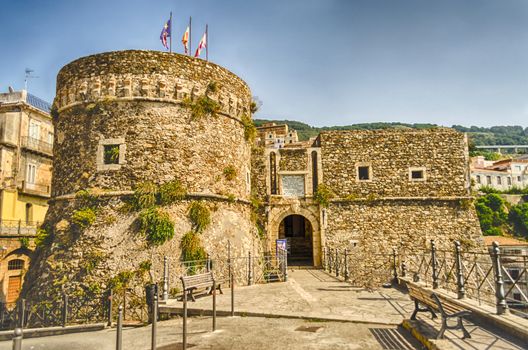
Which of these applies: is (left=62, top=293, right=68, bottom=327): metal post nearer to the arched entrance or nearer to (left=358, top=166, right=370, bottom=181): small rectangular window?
the arched entrance

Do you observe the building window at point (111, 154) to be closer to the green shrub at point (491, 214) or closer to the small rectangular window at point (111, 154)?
the small rectangular window at point (111, 154)

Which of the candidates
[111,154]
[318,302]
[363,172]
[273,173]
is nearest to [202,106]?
[111,154]

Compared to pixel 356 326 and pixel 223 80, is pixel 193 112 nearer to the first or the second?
pixel 223 80

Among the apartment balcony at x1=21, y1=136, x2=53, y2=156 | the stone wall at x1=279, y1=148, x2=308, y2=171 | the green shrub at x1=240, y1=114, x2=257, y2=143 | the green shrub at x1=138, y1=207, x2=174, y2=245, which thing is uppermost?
the apartment balcony at x1=21, y1=136, x2=53, y2=156

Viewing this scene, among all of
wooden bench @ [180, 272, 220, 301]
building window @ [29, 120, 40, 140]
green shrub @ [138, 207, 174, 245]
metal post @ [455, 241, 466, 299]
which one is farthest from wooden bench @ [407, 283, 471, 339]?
building window @ [29, 120, 40, 140]

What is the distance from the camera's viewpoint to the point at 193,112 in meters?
13.2

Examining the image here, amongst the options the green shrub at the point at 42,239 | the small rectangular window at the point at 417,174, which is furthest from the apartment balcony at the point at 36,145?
the small rectangular window at the point at 417,174

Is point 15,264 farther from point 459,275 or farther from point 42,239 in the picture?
point 459,275

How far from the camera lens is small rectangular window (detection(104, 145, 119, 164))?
40.3 feet

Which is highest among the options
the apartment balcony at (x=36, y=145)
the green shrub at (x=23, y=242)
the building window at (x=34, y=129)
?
the building window at (x=34, y=129)

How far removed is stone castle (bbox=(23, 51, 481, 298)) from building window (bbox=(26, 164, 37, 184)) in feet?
52.6

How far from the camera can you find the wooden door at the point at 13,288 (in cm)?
2181

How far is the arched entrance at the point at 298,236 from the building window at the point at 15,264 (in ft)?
54.2

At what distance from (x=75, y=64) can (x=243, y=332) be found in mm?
Answer: 11561
